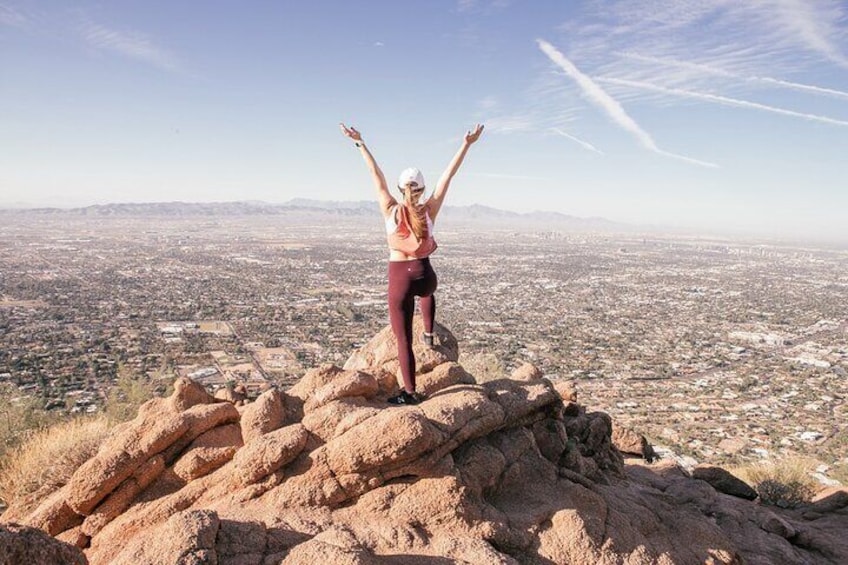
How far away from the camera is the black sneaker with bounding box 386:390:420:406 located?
727 centimetres

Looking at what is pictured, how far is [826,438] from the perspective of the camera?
2822 centimetres

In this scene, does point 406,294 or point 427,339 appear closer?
point 406,294

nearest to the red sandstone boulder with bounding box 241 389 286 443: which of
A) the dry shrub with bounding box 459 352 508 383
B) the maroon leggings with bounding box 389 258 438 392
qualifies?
the maroon leggings with bounding box 389 258 438 392

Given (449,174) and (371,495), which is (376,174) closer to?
(449,174)

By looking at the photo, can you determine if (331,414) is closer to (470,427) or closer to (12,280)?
(470,427)

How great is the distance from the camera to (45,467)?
832cm

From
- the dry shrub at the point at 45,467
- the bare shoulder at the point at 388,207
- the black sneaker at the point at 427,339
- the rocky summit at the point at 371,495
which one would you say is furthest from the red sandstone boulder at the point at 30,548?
the black sneaker at the point at 427,339

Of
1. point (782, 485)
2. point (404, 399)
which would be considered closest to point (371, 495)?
point (404, 399)

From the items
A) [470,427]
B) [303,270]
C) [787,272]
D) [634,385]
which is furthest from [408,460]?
[787,272]

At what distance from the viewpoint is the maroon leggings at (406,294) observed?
6.82 meters

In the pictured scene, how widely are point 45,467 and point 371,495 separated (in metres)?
5.98

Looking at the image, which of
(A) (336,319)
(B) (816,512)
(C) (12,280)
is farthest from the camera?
(C) (12,280)

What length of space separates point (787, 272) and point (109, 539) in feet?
527

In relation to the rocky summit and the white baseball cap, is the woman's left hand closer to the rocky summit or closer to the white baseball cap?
the white baseball cap
